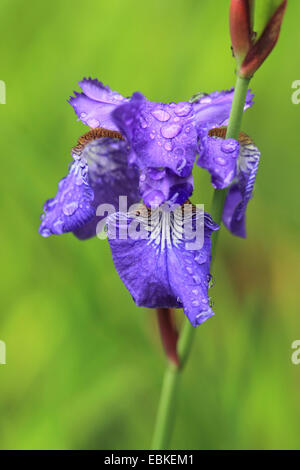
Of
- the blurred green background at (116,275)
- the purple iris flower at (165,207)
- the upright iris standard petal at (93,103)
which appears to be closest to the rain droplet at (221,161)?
the purple iris flower at (165,207)

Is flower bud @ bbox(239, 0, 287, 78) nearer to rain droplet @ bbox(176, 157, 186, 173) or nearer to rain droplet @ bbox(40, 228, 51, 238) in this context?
rain droplet @ bbox(176, 157, 186, 173)

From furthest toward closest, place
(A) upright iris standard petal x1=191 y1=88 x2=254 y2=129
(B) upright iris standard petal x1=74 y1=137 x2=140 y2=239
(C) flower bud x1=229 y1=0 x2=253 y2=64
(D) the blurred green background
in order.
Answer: (D) the blurred green background → (B) upright iris standard petal x1=74 y1=137 x2=140 y2=239 → (A) upright iris standard petal x1=191 y1=88 x2=254 y2=129 → (C) flower bud x1=229 y1=0 x2=253 y2=64

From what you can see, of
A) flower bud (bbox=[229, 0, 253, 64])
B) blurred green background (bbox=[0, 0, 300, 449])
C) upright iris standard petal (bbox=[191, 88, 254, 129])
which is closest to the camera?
flower bud (bbox=[229, 0, 253, 64])

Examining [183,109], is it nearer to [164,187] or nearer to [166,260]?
[164,187]

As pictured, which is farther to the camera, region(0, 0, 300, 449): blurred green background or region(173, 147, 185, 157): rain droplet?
region(0, 0, 300, 449): blurred green background

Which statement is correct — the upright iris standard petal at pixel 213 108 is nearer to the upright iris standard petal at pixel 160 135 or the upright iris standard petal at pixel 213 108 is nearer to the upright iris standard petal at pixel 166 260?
the upright iris standard petal at pixel 160 135

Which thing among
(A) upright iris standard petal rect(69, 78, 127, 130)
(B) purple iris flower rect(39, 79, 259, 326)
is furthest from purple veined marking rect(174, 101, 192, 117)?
(A) upright iris standard petal rect(69, 78, 127, 130)
